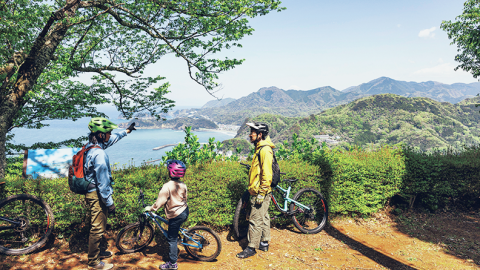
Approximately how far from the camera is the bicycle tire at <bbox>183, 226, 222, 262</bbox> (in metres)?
3.88

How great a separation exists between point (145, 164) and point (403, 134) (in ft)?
710

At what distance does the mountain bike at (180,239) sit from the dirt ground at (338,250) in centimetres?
14

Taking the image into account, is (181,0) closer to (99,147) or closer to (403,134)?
(99,147)

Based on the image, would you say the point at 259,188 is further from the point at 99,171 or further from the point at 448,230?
the point at 448,230

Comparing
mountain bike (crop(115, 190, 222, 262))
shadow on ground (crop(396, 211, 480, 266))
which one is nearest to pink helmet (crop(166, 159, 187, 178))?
mountain bike (crop(115, 190, 222, 262))

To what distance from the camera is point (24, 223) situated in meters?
3.85

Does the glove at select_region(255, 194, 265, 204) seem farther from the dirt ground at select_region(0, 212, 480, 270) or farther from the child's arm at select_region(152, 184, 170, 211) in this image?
the child's arm at select_region(152, 184, 170, 211)

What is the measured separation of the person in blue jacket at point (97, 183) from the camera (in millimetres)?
3348

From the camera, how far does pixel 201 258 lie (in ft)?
12.9

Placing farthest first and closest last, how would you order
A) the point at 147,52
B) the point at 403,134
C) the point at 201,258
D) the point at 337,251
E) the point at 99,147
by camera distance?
1. the point at 403,134
2. the point at 147,52
3. the point at 337,251
4. the point at 201,258
5. the point at 99,147

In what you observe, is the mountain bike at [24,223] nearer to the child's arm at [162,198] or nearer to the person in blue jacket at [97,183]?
the person in blue jacket at [97,183]

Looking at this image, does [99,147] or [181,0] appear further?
[181,0]

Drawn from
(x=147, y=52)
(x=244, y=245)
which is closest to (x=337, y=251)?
(x=244, y=245)

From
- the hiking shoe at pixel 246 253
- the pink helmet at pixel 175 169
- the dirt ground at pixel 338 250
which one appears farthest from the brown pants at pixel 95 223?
the hiking shoe at pixel 246 253
